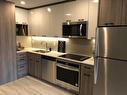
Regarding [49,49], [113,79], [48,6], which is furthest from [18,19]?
[113,79]

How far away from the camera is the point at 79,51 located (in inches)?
141

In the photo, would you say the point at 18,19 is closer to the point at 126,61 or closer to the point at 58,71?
the point at 58,71

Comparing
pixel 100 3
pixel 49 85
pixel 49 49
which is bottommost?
pixel 49 85

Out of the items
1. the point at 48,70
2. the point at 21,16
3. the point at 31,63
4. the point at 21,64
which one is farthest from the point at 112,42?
the point at 21,16

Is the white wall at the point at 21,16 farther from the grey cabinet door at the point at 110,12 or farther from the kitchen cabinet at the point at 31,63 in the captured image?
the grey cabinet door at the point at 110,12

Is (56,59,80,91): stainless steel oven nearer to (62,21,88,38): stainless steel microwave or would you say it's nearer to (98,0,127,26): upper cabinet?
(62,21,88,38): stainless steel microwave

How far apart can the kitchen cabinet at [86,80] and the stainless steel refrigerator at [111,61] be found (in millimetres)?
278

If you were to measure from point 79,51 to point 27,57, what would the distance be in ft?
5.97

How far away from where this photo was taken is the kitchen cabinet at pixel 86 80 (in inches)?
104

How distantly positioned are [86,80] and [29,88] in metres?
1.65

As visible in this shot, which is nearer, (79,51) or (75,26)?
(75,26)

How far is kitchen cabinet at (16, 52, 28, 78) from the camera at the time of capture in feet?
13.1

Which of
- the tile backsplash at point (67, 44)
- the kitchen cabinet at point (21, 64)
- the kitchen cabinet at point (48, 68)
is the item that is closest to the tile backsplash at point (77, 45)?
the tile backsplash at point (67, 44)

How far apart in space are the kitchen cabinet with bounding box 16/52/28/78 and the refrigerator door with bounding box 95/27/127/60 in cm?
266
